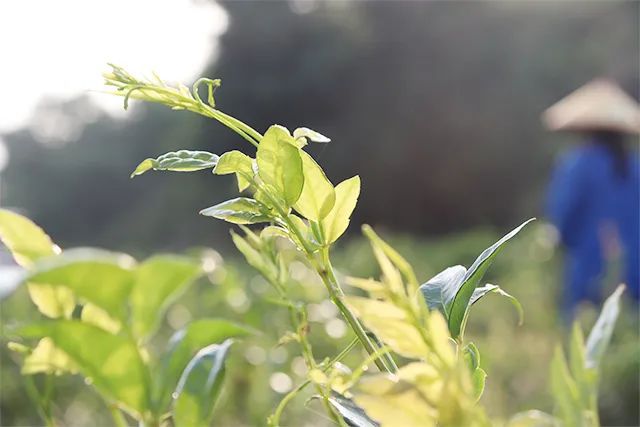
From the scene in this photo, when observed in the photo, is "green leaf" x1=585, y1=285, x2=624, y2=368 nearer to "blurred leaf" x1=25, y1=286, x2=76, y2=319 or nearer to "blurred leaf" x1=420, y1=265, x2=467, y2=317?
"blurred leaf" x1=420, y1=265, x2=467, y2=317

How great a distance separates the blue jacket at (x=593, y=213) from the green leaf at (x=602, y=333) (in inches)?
121

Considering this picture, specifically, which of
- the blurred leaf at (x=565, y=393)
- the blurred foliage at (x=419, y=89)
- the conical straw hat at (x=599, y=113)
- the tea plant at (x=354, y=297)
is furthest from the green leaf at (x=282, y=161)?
the blurred foliage at (x=419, y=89)

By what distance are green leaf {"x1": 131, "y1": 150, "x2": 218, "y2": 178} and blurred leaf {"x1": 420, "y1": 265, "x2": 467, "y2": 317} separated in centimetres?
8

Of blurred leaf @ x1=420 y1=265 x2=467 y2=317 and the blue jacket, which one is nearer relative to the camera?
blurred leaf @ x1=420 y1=265 x2=467 y2=317

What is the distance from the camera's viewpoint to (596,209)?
3344mm

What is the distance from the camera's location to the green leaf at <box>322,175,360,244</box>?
250mm

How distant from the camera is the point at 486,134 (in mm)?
10086

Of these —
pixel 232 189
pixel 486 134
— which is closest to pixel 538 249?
pixel 486 134

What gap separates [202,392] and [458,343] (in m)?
0.08

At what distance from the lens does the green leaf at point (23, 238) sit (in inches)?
8.8

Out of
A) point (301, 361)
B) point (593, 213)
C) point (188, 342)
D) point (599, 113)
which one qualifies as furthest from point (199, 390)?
point (599, 113)

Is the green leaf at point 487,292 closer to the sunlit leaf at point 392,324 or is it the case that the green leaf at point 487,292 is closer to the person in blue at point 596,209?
the sunlit leaf at point 392,324

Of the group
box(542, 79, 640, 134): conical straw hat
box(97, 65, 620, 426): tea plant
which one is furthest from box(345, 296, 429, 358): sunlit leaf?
box(542, 79, 640, 134): conical straw hat

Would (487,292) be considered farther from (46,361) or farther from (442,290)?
(46,361)
